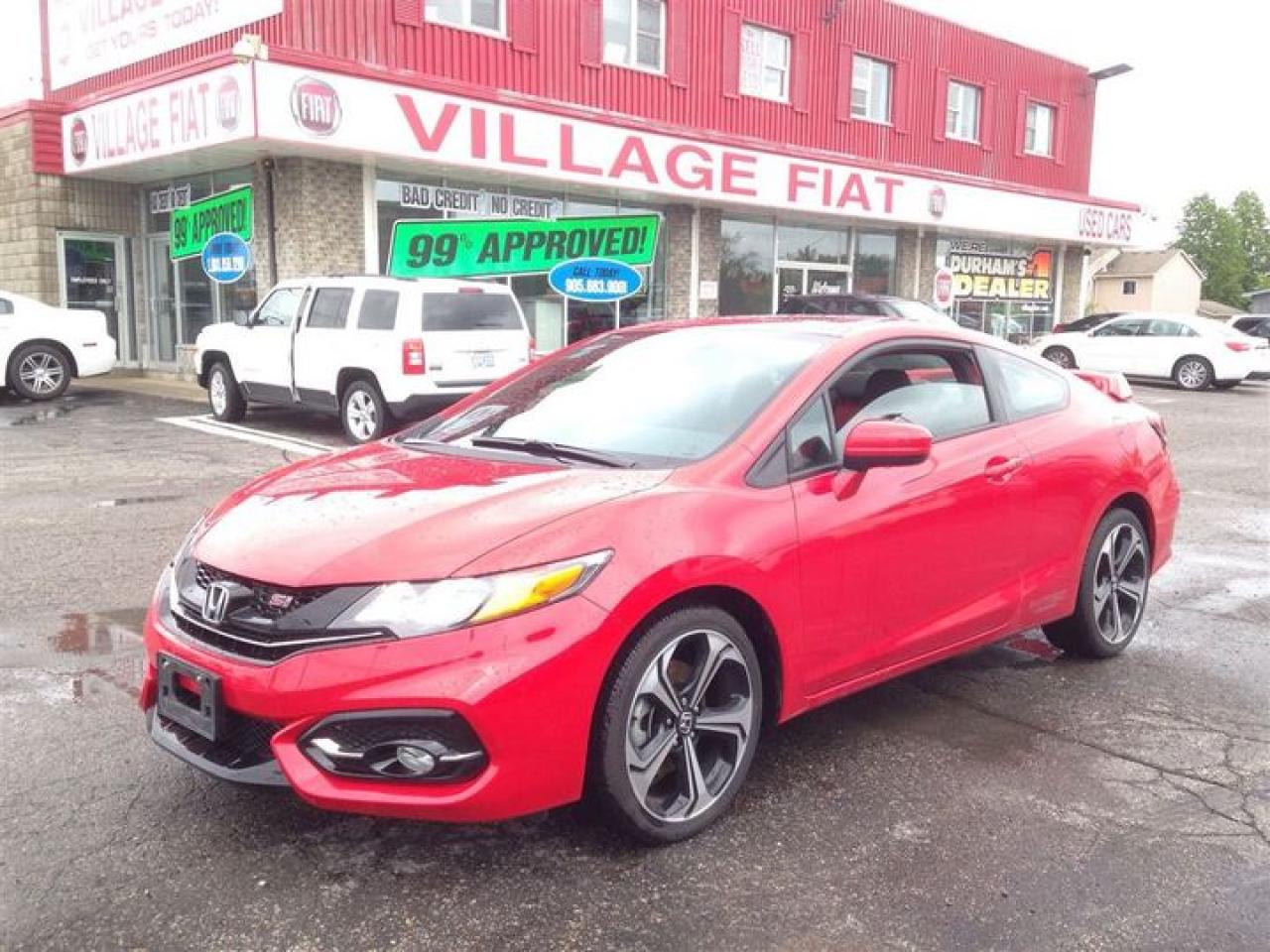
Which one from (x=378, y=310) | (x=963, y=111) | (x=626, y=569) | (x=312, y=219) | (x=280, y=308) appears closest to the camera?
(x=626, y=569)

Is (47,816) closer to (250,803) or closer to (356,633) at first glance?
(250,803)

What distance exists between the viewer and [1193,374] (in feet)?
71.0

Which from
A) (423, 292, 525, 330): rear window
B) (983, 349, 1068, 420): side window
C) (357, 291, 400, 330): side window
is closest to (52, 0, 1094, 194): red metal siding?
(357, 291, 400, 330): side window

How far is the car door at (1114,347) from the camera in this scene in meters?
22.2

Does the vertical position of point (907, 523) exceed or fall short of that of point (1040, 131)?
it falls short

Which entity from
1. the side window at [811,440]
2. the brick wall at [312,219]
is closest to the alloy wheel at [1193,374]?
the brick wall at [312,219]

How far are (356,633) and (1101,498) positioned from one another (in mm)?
3250

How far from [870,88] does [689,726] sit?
23.7 meters

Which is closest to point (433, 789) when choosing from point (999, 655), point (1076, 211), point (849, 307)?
point (999, 655)

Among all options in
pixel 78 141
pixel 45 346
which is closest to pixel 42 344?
pixel 45 346

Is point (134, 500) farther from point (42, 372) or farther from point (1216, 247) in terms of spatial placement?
point (1216, 247)

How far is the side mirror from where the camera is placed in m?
3.45

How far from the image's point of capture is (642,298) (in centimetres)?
2000

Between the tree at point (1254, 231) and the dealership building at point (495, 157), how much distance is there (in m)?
88.1
